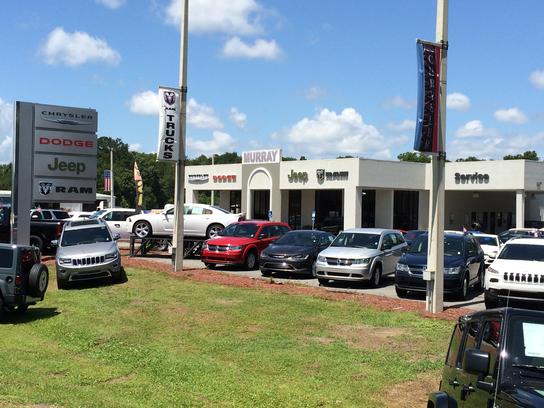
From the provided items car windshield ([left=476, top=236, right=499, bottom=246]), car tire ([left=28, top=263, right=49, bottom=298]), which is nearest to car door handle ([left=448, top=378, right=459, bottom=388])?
car tire ([left=28, top=263, right=49, bottom=298])

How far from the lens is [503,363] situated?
420cm

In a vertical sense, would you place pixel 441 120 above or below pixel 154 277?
above

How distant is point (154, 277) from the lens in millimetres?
18672

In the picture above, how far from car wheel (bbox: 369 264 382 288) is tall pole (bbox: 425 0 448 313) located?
4.13 m

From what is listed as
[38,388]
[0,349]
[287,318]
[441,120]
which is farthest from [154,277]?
[38,388]

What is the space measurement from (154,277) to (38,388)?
10.9m

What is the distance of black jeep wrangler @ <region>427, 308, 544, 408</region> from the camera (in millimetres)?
3989

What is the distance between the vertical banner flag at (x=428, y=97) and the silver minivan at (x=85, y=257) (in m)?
9.31

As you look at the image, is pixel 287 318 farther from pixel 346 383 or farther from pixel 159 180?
pixel 159 180

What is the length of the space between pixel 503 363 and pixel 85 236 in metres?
16.4

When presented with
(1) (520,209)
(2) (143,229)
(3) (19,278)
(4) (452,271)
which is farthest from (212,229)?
(1) (520,209)

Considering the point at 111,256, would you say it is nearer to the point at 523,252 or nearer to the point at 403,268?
the point at 403,268

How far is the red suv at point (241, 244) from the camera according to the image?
21.2 metres

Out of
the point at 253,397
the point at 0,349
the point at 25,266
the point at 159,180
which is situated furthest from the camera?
the point at 159,180
